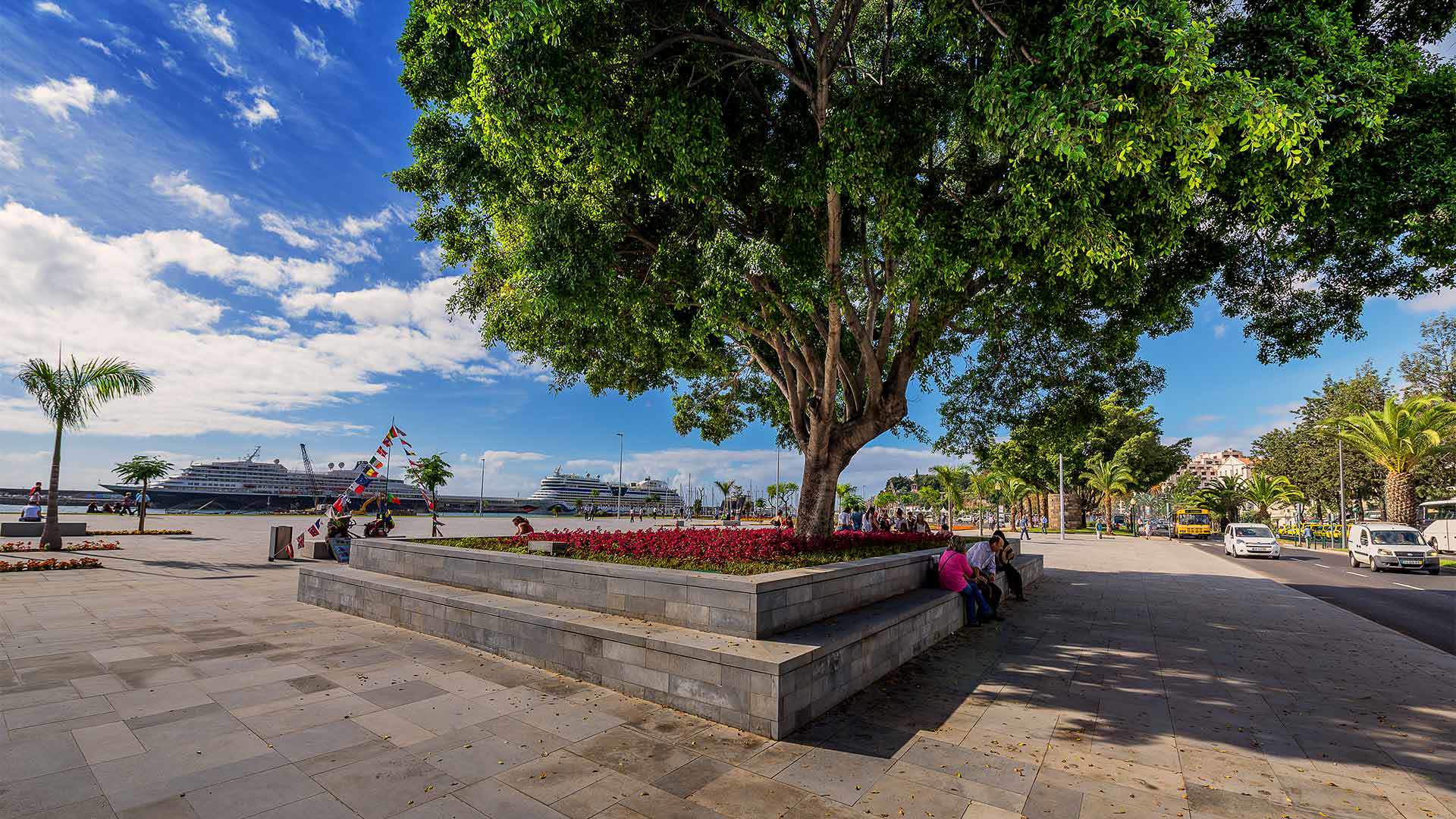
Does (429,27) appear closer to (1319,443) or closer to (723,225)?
(723,225)

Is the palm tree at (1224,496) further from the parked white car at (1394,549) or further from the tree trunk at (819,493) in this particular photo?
the tree trunk at (819,493)

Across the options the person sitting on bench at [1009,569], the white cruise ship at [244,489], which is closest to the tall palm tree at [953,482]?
the person sitting on bench at [1009,569]

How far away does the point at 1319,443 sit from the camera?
4512cm

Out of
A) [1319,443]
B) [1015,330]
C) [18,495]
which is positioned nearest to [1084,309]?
[1015,330]

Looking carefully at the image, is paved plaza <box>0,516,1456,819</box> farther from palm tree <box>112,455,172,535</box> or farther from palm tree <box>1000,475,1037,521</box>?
palm tree <box>1000,475,1037,521</box>

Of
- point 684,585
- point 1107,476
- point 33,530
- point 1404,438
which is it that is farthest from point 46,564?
point 1107,476

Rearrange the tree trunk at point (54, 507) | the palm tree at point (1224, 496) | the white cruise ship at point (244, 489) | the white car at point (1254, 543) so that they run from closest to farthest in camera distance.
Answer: the tree trunk at point (54, 507), the white car at point (1254, 543), the palm tree at point (1224, 496), the white cruise ship at point (244, 489)

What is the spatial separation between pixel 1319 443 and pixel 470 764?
6172cm

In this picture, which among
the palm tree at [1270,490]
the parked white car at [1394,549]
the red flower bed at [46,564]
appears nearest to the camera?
the red flower bed at [46,564]

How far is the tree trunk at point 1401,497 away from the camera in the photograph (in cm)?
2983

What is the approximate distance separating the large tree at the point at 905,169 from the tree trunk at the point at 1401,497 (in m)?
31.4

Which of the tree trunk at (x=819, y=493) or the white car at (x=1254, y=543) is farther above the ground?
the tree trunk at (x=819, y=493)

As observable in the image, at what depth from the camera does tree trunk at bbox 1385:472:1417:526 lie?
29.8 metres

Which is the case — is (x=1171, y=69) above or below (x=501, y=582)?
above
